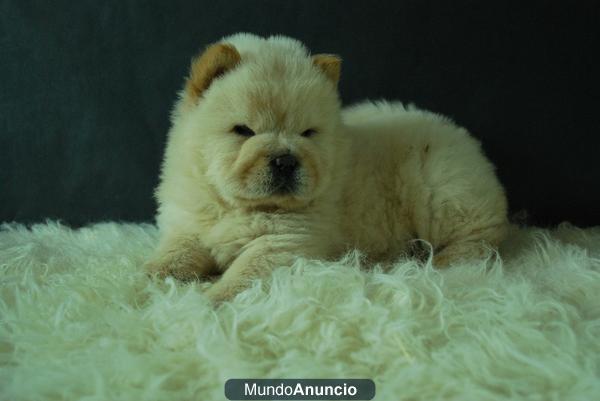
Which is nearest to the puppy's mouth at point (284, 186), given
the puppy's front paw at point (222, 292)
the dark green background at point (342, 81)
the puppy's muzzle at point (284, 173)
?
the puppy's muzzle at point (284, 173)

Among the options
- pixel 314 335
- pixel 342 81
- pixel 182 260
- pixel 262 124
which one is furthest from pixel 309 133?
pixel 342 81

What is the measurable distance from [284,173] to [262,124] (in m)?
0.14

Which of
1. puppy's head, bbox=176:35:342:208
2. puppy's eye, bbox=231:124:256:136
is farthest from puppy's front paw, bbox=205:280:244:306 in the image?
puppy's eye, bbox=231:124:256:136

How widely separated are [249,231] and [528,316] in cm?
72

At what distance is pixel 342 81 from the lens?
222 centimetres

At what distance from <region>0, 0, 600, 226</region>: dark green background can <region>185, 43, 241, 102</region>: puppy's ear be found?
762mm

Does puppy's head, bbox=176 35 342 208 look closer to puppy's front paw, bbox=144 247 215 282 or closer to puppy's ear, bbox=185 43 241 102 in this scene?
puppy's ear, bbox=185 43 241 102

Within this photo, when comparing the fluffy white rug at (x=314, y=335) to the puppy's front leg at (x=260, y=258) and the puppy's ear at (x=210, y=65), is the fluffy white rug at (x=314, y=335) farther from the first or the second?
the puppy's ear at (x=210, y=65)

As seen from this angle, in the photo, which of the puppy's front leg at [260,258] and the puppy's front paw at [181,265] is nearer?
the puppy's front leg at [260,258]

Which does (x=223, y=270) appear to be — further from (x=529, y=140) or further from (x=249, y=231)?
(x=529, y=140)

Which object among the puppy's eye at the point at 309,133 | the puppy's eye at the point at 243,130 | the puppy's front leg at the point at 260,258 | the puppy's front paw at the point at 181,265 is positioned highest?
the puppy's eye at the point at 243,130

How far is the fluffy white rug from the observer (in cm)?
95

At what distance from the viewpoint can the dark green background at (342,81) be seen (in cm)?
213

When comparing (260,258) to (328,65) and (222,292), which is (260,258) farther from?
(328,65)
